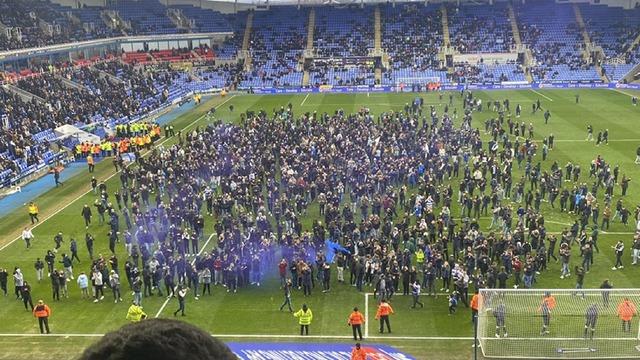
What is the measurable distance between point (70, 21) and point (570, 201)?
6212cm

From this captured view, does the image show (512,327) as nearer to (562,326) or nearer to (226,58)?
(562,326)

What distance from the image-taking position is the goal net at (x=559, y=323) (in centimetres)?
1616

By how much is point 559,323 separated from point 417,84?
172 feet

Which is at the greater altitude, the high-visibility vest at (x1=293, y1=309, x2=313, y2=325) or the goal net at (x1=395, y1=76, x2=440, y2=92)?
the goal net at (x1=395, y1=76, x2=440, y2=92)

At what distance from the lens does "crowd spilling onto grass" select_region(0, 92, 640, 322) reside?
20.7 metres

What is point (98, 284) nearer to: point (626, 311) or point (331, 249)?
point (331, 249)

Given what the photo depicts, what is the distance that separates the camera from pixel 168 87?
2611 inches

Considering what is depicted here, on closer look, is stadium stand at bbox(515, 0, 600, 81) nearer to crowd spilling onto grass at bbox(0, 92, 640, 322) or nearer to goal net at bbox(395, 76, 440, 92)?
goal net at bbox(395, 76, 440, 92)

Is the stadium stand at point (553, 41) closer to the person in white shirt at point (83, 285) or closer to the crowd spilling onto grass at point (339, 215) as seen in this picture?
the crowd spilling onto grass at point (339, 215)

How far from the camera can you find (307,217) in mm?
28422

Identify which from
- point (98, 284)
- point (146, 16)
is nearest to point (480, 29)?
Result: point (146, 16)

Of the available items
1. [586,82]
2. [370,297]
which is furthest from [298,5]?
[370,297]

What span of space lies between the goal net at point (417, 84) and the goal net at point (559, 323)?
51.2m

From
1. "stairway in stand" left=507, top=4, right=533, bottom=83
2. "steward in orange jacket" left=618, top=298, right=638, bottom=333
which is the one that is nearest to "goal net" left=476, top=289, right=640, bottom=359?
"steward in orange jacket" left=618, top=298, right=638, bottom=333
